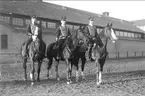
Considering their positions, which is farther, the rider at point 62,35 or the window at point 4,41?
the window at point 4,41

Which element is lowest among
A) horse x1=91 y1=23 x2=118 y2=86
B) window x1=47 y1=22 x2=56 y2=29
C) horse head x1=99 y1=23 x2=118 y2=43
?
horse x1=91 y1=23 x2=118 y2=86

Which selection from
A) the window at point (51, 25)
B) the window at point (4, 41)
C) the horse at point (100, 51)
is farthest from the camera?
the window at point (51, 25)

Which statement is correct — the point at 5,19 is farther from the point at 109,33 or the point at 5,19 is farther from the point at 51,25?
the point at 109,33

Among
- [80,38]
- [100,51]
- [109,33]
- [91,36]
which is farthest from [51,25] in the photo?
[100,51]

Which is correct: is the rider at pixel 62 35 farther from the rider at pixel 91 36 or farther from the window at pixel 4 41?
the window at pixel 4 41

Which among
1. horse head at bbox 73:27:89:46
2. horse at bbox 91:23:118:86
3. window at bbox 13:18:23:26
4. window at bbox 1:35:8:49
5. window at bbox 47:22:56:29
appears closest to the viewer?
horse at bbox 91:23:118:86

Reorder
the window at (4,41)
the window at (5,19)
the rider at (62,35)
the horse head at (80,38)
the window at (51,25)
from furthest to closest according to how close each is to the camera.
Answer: the window at (51,25) < the window at (5,19) < the window at (4,41) < the rider at (62,35) < the horse head at (80,38)

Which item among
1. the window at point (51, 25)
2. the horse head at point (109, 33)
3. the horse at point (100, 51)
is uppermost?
the window at point (51, 25)

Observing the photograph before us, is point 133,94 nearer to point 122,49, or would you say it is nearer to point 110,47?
point 110,47

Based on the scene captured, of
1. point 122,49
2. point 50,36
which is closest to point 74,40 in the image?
point 50,36

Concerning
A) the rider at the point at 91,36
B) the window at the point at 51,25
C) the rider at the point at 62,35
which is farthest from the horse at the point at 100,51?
the window at the point at 51,25

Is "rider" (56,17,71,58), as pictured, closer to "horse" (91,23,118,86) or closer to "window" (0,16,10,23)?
"horse" (91,23,118,86)

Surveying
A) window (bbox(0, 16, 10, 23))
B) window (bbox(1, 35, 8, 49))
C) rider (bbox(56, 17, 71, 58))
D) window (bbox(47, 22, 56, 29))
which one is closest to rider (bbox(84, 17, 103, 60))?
rider (bbox(56, 17, 71, 58))

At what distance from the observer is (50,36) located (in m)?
27.0
